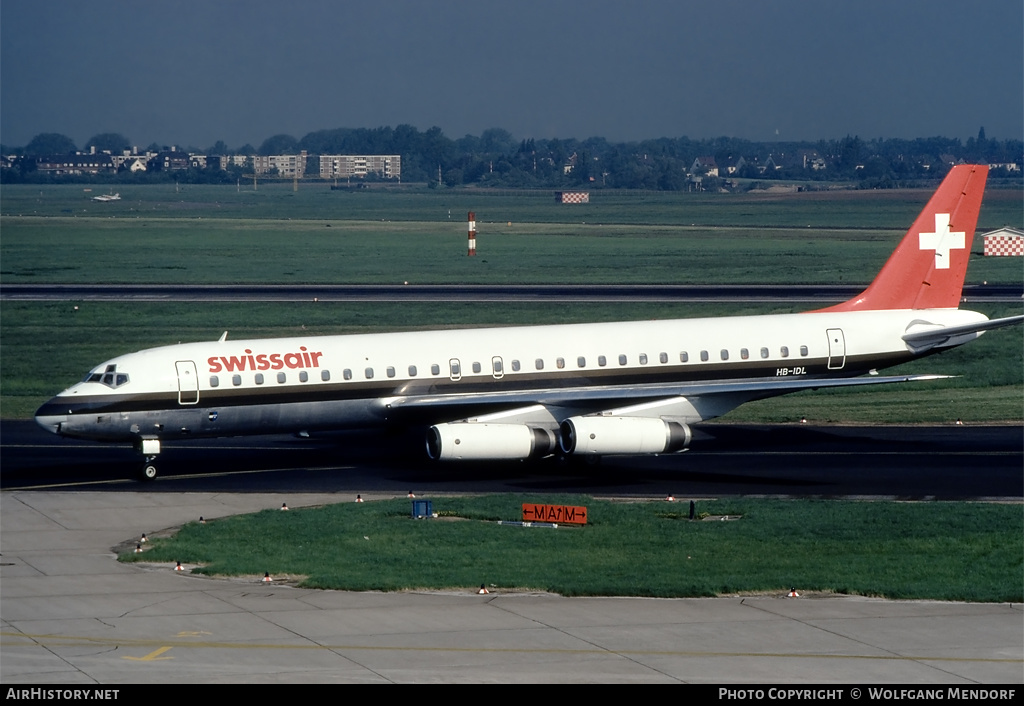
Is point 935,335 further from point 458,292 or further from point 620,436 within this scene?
point 458,292

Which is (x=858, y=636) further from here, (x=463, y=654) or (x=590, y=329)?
(x=590, y=329)

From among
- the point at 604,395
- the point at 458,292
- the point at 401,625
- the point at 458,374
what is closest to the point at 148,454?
the point at 458,374

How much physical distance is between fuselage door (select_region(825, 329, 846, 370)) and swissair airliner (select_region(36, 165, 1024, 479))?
0.05 meters

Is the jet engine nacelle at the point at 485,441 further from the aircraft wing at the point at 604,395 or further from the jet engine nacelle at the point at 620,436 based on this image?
the aircraft wing at the point at 604,395

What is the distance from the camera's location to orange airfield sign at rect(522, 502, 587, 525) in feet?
113

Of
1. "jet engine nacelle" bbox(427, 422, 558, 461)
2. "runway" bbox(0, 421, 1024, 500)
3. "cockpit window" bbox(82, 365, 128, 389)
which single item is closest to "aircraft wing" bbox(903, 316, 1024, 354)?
"runway" bbox(0, 421, 1024, 500)

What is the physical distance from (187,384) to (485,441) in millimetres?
8818

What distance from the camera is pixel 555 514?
114 feet

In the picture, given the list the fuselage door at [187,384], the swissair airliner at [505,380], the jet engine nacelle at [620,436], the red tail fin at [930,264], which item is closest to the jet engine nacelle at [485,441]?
the swissair airliner at [505,380]

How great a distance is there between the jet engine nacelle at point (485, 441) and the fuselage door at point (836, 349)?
11197 mm

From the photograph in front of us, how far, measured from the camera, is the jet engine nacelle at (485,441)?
4044cm

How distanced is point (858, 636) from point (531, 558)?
339 inches

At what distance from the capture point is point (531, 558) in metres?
31.1
